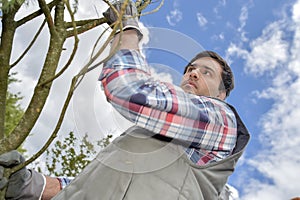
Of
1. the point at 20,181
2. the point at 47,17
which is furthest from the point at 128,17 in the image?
the point at 47,17

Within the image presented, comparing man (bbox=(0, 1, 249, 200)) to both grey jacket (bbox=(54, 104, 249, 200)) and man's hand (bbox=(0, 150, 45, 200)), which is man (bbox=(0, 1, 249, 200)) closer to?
grey jacket (bbox=(54, 104, 249, 200))

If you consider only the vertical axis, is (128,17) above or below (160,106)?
above

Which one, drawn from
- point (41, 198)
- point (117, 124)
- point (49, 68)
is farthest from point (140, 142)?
point (49, 68)

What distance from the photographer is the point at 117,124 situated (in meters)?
0.98

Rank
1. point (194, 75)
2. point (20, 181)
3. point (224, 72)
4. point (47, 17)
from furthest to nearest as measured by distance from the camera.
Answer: point (47, 17) → point (20, 181) → point (224, 72) → point (194, 75)

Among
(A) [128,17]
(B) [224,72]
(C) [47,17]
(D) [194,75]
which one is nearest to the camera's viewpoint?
(A) [128,17]

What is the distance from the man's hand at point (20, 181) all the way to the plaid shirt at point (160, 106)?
0.64 meters

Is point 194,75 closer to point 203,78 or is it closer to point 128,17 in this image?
point 203,78

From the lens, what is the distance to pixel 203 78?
111cm

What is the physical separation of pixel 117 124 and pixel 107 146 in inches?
3.6

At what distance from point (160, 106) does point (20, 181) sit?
74 cm

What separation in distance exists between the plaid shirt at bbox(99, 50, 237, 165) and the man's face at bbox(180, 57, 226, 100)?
0.21ft

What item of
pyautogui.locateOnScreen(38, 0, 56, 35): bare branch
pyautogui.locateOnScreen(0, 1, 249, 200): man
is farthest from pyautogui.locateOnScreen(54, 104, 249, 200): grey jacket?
pyautogui.locateOnScreen(38, 0, 56, 35): bare branch

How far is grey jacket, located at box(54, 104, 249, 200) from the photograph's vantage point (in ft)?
3.16
